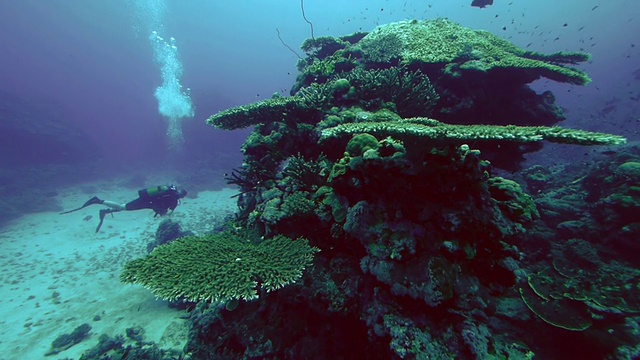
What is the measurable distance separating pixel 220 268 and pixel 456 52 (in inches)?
323

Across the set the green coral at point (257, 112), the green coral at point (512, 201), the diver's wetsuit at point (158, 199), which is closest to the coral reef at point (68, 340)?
the diver's wetsuit at point (158, 199)

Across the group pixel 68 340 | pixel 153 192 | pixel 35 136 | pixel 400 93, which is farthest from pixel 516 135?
pixel 35 136

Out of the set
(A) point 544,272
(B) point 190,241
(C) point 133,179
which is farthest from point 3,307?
(C) point 133,179

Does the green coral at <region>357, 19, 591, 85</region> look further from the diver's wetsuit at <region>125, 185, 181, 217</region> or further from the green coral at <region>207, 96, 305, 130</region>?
the diver's wetsuit at <region>125, 185, 181, 217</region>

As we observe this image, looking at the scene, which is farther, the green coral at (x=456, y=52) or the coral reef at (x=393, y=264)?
the green coral at (x=456, y=52)

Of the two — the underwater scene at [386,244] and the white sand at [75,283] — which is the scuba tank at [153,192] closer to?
the underwater scene at [386,244]

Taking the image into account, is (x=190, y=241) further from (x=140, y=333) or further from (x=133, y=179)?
(x=133, y=179)

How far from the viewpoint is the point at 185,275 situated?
3553 millimetres

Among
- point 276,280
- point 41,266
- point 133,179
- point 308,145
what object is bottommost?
point 41,266

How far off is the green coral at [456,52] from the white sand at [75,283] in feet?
33.7

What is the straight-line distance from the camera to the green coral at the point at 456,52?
22.5 ft

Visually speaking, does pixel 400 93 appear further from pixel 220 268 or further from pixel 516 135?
pixel 220 268

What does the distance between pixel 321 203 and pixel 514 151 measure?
4.55m

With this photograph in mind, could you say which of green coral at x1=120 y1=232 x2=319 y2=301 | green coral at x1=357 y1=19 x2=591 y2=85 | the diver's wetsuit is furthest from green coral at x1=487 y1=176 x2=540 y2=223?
the diver's wetsuit
